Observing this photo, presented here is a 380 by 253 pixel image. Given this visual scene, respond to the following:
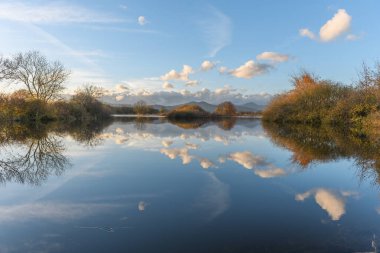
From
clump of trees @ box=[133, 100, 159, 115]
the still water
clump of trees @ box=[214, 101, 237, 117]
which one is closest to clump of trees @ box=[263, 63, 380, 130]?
the still water

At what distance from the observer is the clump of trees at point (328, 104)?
97.5 feet

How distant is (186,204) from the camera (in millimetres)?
6285

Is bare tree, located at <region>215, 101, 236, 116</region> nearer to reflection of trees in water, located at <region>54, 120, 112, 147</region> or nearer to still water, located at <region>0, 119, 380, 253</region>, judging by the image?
reflection of trees in water, located at <region>54, 120, 112, 147</region>

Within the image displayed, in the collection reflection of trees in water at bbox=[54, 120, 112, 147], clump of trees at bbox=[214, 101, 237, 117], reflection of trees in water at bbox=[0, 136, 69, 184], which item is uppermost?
clump of trees at bbox=[214, 101, 237, 117]

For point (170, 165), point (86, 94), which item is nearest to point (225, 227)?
point (170, 165)

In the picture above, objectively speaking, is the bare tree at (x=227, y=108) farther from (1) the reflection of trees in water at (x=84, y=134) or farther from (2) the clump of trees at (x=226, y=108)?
(1) the reflection of trees in water at (x=84, y=134)

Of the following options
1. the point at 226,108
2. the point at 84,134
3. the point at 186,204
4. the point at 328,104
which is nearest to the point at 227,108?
the point at 226,108

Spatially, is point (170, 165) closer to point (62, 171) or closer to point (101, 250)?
point (62, 171)

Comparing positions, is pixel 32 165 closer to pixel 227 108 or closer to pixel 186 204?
pixel 186 204

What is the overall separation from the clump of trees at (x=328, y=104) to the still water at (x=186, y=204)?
20370 millimetres

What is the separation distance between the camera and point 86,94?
5453 cm

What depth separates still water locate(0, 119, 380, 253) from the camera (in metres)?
4.46

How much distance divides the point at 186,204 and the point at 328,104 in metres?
33.9

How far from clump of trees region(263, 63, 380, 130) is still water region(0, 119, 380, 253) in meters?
20.4
